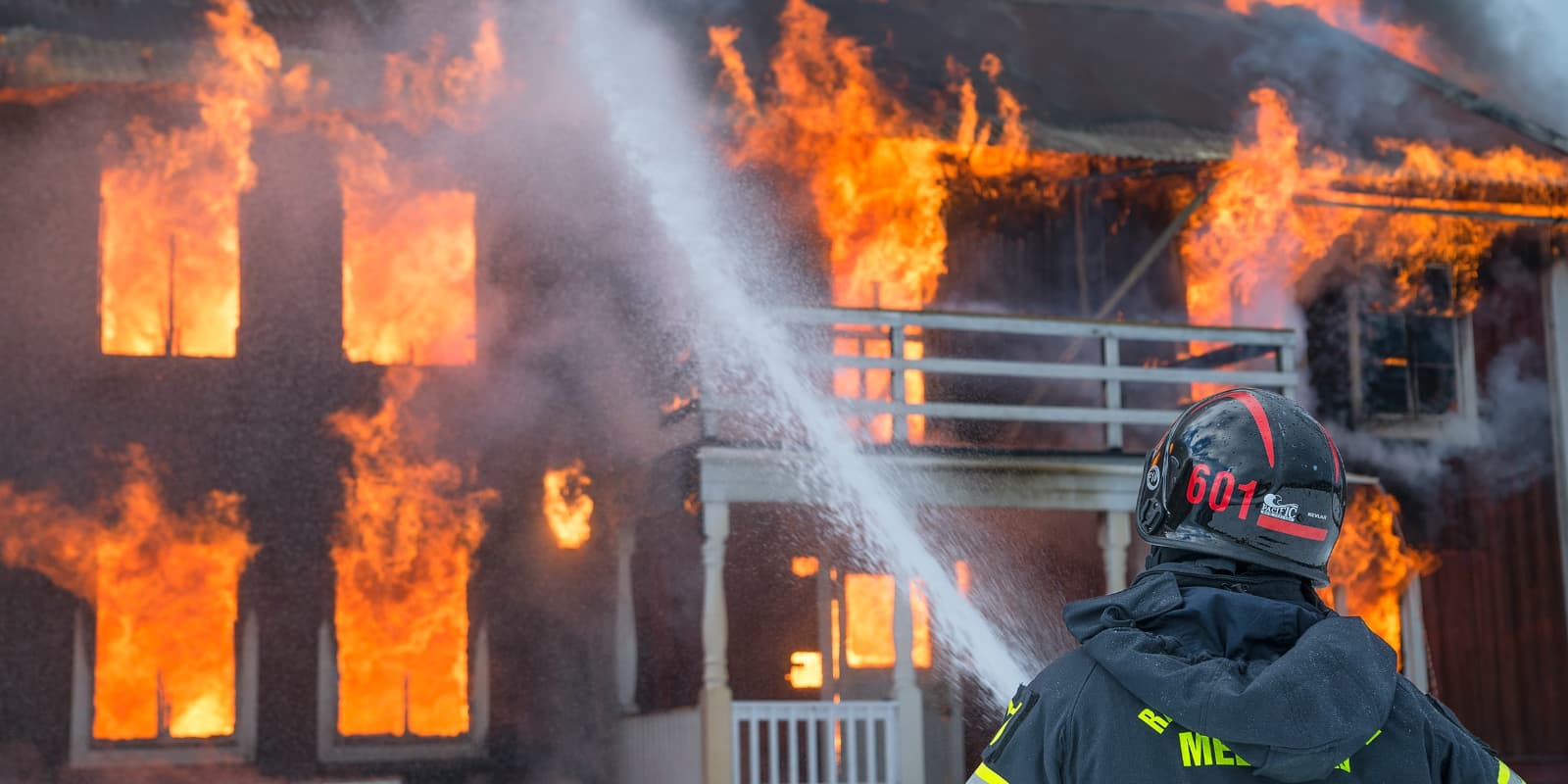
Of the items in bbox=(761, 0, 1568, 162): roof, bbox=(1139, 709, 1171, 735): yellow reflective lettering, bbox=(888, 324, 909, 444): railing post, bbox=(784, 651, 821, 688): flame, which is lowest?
bbox=(784, 651, 821, 688): flame

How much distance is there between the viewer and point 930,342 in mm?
13594

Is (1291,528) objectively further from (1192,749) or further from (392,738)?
(392,738)

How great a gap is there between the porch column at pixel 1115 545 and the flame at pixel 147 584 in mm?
6473

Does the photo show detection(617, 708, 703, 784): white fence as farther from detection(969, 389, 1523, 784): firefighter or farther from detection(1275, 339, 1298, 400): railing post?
detection(969, 389, 1523, 784): firefighter

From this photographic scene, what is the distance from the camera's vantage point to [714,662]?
1119 cm

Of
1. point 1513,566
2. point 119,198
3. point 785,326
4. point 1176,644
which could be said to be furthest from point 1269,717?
point 1513,566

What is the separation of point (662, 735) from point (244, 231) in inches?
199

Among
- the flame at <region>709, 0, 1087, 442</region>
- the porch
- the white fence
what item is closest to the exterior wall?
the porch

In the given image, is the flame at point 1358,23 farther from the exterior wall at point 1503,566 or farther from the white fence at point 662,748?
the white fence at point 662,748

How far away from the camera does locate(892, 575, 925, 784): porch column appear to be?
11344 mm

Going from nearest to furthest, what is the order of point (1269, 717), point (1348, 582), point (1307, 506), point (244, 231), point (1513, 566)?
point (1269, 717)
point (1307, 506)
point (244, 231)
point (1348, 582)
point (1513, 566)

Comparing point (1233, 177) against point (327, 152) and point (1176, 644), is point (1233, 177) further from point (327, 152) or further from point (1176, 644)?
point (1176, 644)

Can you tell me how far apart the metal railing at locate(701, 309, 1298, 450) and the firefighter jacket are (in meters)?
8.72

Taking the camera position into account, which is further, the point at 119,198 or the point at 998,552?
the point at 998,552
